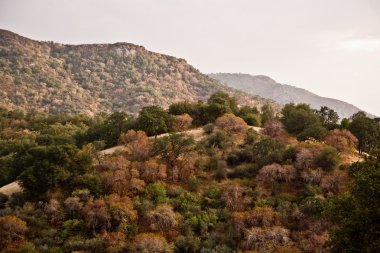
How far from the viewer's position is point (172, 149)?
60.8 metres

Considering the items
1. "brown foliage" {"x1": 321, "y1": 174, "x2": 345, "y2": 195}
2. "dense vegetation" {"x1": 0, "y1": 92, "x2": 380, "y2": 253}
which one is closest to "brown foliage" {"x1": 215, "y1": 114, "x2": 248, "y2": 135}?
"dense vegetation" {"x1": 0, "y1": 92, "x2": 380, "y2": 253}

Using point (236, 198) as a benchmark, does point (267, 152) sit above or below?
above

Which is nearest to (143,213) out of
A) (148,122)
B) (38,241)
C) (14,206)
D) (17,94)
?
(38,241)

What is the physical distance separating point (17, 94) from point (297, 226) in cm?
17392

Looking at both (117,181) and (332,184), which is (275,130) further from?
(117,181)

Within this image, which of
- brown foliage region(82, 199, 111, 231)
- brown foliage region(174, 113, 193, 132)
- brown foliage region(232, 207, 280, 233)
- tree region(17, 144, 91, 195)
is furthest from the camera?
brown foliage region(174, 113, 193, 132)

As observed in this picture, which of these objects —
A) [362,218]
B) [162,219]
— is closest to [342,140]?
[162,219]

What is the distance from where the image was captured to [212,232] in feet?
151

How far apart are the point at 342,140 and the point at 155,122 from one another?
1317 inches

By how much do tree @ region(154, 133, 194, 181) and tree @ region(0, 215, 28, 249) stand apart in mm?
21805

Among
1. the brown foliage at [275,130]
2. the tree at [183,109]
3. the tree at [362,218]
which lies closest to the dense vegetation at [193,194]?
the tree at [362,218]

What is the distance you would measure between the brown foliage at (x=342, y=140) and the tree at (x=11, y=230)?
48.8 metres

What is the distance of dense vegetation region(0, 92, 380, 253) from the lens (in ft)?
137

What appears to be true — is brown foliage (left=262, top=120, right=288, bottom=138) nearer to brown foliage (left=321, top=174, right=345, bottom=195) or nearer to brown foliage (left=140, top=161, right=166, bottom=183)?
brown foliage (left=321, top=174, right=345, bottom=195)
